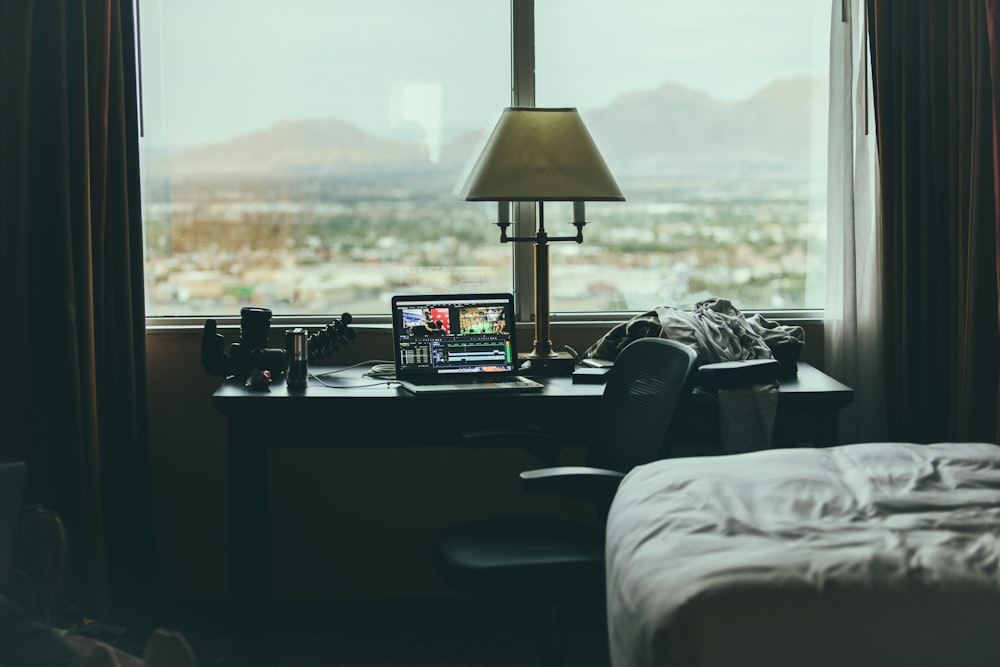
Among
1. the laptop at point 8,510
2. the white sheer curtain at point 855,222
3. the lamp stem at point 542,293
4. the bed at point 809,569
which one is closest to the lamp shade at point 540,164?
the lamp stem at point 542,293

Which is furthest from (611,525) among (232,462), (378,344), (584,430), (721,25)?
(721,25)

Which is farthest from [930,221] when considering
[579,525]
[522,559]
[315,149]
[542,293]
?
[315,149]

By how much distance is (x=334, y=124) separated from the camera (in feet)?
10.7

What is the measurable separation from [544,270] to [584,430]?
534 millimetres

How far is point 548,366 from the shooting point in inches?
116

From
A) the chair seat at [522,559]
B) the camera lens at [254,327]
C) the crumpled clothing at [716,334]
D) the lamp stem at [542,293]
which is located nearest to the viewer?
the chair seat at [522,559]

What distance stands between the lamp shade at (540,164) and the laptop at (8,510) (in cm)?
132

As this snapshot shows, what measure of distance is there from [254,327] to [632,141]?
4.30ft

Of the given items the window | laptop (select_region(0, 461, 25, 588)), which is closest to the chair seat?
laptop (select_region(0, 461, 25, 588))

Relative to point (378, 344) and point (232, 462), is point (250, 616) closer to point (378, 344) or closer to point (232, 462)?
point (232, 462)

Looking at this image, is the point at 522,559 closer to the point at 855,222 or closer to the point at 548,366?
the point at 548,366

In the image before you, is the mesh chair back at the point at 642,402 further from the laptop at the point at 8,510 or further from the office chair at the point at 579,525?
the laptop at the point at 8,510

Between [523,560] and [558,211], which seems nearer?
[523,560]

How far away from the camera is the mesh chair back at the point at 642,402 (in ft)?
7.22
